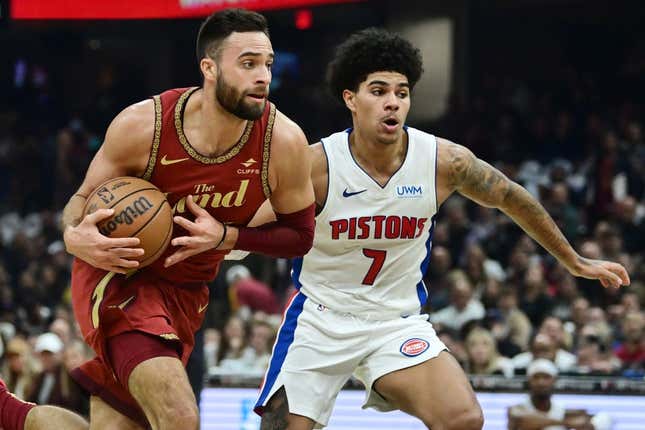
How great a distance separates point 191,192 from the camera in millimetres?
5230

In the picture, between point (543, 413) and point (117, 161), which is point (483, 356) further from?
point (117, 161)

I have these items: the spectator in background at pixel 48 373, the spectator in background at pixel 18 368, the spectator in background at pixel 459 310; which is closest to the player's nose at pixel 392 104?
the spectator in background at pixel 48 373

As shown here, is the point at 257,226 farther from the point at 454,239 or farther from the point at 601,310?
the point at 454,239

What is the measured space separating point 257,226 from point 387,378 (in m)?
0.94

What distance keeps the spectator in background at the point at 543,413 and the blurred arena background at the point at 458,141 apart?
0.16 metres

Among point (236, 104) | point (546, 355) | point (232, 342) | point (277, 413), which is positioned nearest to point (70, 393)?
point (232, 342)

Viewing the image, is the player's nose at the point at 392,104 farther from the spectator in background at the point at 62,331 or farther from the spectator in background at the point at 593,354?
the spectator in background at the point at 62,331

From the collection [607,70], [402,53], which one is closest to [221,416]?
[402,53]

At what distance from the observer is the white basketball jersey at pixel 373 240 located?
5875mm

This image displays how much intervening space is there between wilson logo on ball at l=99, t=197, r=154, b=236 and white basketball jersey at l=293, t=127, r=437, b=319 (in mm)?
1159

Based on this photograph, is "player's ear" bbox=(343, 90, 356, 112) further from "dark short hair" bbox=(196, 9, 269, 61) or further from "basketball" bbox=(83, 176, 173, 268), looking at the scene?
"basketball" bbox=(83, 176, 173, 268)

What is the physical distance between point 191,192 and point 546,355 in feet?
16.4

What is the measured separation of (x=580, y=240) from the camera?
42.1 ft

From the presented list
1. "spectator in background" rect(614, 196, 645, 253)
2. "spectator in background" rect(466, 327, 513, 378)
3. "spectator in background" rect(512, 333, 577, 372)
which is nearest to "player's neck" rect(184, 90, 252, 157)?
"spectator in background" rect(512, 333, 577, 372)
